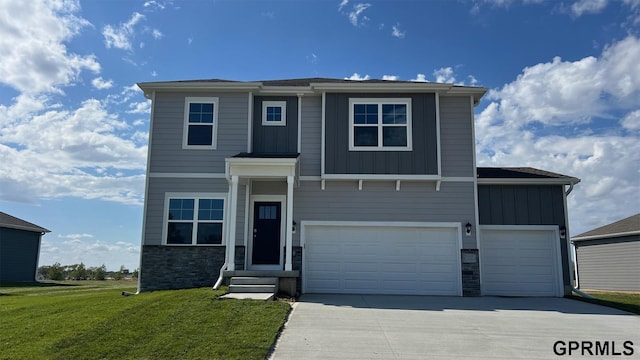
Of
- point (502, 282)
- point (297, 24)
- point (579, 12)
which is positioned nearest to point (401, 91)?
point (297, 24)

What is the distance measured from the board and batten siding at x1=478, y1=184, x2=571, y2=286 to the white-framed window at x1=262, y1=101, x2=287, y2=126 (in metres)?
6.05

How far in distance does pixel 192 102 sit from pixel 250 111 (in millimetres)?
1686

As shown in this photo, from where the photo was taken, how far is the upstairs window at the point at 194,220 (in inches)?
481

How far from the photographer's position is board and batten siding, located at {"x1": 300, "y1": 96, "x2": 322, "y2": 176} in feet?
41.4

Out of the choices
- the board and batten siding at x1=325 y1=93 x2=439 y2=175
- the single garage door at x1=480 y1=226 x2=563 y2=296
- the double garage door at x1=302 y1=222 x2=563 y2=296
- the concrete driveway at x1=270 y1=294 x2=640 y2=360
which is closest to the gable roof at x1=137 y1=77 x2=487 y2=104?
the board and batten siding at x1=325 y1=93 x2=439 y2=175

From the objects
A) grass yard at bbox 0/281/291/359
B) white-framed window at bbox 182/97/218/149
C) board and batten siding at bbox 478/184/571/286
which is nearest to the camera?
grass yard at bbox 0/281/291/359

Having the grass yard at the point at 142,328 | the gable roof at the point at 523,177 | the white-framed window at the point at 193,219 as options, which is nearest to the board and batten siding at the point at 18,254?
the white-framed window at the point at 193,219

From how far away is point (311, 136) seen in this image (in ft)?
42.0

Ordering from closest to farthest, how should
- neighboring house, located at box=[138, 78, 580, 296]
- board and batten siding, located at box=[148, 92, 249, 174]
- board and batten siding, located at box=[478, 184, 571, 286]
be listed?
neighboring house, located at box=[138, 78, 580, 296]
board and batten siding, located at box=[148, 92, 249, 174]
board and batten siding, located at box=[478, 184, 571, 286]

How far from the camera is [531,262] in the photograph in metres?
13.0

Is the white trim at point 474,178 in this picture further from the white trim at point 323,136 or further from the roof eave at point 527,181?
the white trim at point 323,136

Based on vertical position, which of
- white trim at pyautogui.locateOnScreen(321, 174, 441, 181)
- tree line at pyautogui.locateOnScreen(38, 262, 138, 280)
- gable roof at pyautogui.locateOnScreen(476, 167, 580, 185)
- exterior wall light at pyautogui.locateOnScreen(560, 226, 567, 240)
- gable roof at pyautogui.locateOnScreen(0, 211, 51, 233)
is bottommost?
tree line at pyautogui.locateOnScreen(38, 262, 138, 280)

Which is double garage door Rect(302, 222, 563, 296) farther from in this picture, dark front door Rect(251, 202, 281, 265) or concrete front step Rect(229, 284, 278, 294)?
concrete front step Rect(229, 284, 278, 294)

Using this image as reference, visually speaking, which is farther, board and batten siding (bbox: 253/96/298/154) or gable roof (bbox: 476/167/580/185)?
gable roof (bbox: 476/167/580/185)
